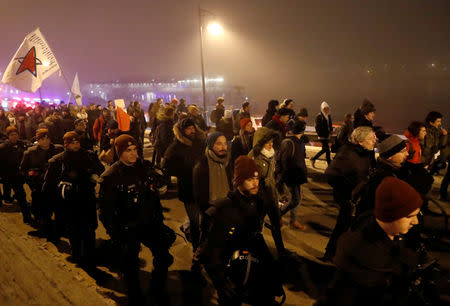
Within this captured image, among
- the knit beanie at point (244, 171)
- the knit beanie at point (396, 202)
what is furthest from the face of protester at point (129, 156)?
the knit beanie at point (396, 202)

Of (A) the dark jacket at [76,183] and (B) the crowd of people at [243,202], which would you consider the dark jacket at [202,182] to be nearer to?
(B) the crowd of people at [243,202]

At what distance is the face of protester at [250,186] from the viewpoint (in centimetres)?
293

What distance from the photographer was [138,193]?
3.68 metres

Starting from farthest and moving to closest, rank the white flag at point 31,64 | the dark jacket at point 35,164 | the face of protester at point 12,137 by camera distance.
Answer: the white flag at point 31,64 → the face of protester at point 12,137 → the dark jacket at point 35,164

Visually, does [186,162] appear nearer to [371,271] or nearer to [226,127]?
[371,271]

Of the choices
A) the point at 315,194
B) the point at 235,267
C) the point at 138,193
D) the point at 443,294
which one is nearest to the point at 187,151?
the point at 138,193

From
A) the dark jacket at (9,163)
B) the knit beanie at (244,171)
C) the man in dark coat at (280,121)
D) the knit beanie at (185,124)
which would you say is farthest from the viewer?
the dark jacket at (9,163)

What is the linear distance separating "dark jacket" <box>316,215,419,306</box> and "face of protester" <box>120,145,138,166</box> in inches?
94.7

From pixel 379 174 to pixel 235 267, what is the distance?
1.75m

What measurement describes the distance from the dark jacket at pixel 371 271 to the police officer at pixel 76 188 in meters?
3.42

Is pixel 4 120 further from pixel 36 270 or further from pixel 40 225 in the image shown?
pixel 36 270

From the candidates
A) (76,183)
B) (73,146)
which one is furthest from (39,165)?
(76,183)

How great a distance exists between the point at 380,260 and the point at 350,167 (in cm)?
229

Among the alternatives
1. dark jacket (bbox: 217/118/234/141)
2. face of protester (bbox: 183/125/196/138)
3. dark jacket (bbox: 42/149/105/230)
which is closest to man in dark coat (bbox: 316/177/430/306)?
face of protester (bbox: 183/125/196/138)
